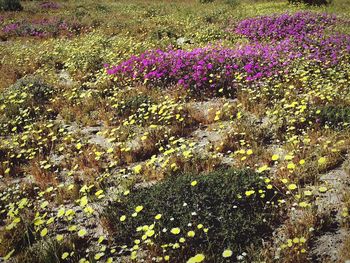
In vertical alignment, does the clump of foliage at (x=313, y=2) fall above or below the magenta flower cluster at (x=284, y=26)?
above

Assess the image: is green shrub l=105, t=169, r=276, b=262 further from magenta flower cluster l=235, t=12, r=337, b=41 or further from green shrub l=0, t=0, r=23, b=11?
green shrub l=0, t=0, r=23, b=11

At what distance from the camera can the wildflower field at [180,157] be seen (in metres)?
4.10

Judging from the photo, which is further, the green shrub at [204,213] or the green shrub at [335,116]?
the green shrub at [335,116]

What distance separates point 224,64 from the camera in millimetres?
9484

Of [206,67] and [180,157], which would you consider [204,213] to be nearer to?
[180,157]

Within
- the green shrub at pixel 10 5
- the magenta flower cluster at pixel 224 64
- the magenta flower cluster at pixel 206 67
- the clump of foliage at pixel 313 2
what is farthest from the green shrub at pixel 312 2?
the green shrub at pixel 10 5

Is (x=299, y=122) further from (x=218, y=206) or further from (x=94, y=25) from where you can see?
(x=94, y=25)

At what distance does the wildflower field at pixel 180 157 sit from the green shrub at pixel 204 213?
2 cm

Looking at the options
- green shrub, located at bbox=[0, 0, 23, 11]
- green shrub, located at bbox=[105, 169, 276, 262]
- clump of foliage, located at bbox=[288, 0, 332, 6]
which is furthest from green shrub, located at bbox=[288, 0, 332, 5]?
green shrub, located at bbox=[0, 0, 23, 11]

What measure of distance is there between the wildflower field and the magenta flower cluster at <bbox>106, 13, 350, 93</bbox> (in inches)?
2.1

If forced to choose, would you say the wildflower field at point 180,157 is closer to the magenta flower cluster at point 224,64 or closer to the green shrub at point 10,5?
the magenta flower cluster at point 224,64

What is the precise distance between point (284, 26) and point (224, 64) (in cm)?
660

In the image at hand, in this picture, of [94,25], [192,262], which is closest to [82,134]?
[192,262]

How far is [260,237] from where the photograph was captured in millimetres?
4062
